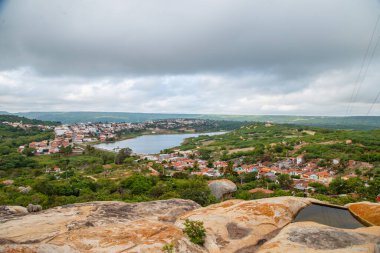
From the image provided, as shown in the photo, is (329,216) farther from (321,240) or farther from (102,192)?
(102,192)

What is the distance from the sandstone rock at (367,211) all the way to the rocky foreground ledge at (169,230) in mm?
129

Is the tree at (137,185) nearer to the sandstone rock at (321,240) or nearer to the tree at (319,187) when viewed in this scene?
the tree at (319,187)

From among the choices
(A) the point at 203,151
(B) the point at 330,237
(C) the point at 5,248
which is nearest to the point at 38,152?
(A) the point at 203,151

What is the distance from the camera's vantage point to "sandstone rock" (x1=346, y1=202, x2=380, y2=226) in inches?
553

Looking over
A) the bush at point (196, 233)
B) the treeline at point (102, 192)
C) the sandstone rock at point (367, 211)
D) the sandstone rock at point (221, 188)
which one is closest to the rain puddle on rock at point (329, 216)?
the sandstone rock at point (367, 211)

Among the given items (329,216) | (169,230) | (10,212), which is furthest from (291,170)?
(10,212)

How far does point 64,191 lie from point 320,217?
34959 millimetres

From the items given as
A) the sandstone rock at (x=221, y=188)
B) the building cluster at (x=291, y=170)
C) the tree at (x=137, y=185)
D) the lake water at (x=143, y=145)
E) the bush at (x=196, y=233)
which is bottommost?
the lake water at (x=143, y=145)

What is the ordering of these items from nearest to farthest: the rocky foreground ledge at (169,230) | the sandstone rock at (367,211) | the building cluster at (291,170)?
the rocky foreground ledge at (169,230) → the sandstone rock at (367,211) → the building cluster at (291,170)

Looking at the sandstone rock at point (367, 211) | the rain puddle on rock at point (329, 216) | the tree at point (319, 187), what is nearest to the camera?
the sandstone rock at point (367, 211)

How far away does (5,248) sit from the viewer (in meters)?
9.30

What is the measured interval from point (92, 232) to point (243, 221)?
729 cm

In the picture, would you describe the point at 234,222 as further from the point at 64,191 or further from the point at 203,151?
the point at 203,151

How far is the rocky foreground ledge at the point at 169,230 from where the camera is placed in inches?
398
